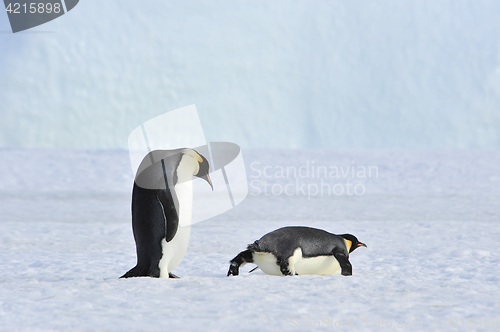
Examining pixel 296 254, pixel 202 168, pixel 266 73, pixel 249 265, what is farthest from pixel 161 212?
pixel 266 73

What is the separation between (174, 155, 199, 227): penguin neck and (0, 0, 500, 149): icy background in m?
6.63

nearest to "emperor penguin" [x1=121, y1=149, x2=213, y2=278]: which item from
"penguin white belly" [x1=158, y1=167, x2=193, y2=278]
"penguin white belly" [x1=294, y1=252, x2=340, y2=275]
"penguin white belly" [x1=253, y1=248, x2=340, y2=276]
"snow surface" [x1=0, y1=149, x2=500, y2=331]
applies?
"penguin white belly" [x1=158, y1=167, x2=193, y2=278]

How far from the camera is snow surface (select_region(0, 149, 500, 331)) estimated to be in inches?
51.8

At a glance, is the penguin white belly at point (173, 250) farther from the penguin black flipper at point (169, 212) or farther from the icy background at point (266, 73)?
the icy background at point (266, 73)

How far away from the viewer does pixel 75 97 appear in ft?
28.8

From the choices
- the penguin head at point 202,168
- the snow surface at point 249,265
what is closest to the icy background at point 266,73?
the snow surface at point 249,265

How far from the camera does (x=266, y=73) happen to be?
9336 millimetres

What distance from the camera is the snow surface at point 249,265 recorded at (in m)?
1.32

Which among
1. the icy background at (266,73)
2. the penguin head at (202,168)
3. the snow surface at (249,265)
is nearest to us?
the snow surface at (249,265)

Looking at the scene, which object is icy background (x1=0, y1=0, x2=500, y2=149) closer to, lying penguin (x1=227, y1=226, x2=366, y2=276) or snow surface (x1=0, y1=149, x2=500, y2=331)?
snow surface (x1=0, y1=149, x2=500, y2=331)

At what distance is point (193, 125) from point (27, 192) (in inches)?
168

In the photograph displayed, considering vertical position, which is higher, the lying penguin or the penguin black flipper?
the penguin black flipper

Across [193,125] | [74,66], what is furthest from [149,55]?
[193,125]

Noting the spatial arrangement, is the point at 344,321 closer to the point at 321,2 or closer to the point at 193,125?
the point at 193,125
